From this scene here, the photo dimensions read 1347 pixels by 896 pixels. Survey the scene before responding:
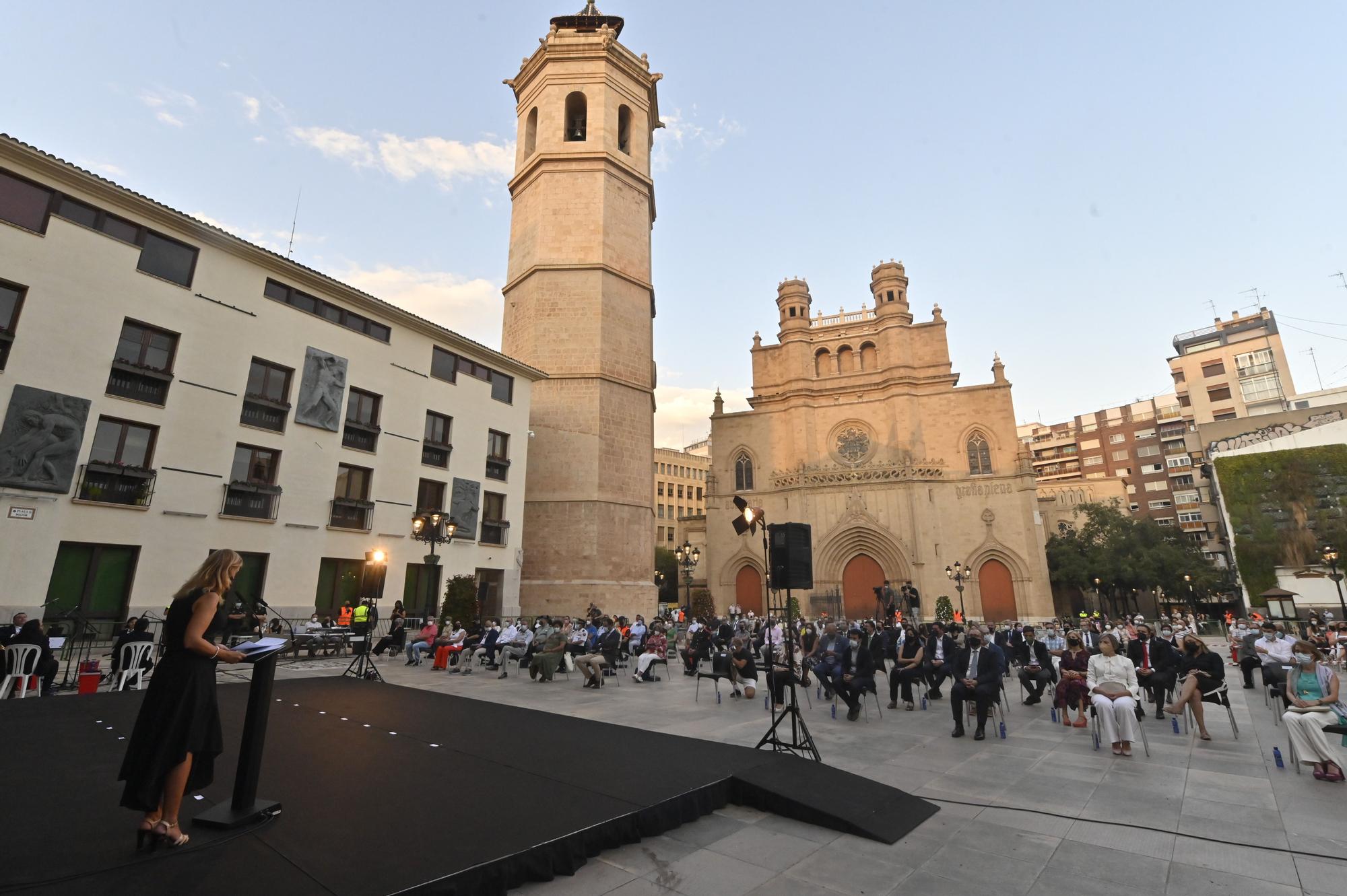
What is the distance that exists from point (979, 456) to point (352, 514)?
101ft

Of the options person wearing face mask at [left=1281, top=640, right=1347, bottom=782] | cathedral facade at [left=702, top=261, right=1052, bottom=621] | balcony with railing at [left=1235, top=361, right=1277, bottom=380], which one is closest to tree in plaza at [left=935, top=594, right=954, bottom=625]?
cathedral facade at [left=702, top=261, right=1052, bottom=621]

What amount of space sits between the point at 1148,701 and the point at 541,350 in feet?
67.2

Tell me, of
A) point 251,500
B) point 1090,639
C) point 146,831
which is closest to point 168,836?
point 146,831

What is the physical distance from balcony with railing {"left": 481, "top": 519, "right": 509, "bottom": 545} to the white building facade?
5 cm

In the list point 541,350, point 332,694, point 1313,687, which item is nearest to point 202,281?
point 541,350

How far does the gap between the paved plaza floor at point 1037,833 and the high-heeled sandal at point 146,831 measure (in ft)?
6.18

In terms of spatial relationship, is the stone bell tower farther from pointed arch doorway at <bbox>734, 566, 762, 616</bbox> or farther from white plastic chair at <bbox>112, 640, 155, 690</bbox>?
white plastic chair at <bbox>112, 640, 155, 690</bbox>

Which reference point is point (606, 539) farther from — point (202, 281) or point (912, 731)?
point (912, 731)

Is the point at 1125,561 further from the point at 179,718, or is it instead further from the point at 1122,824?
the point at 179,718

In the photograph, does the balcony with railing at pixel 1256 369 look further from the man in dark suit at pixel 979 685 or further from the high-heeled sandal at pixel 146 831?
the high-heeled sandal at pixel 146 831

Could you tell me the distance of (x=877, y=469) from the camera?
3375 cm

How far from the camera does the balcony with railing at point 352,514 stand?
55.4 ft

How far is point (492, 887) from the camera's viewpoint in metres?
2.98

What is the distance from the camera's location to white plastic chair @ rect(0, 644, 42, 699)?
7541 millimetres
